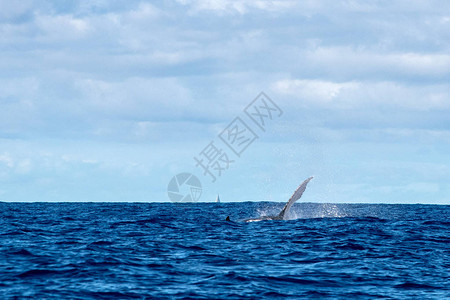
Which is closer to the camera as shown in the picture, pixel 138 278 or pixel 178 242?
pixel 138 278

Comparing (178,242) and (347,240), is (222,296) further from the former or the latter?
(347,240)

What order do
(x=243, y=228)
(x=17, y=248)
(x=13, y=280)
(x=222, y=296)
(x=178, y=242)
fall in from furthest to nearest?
(x=243, y=228) → (x=178, y=242) → (x=17, y=248) → (x=13, y=280) → (x=222, y=296)

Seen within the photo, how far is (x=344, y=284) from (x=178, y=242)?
11.0 m

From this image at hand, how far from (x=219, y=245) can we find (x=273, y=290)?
9.71m

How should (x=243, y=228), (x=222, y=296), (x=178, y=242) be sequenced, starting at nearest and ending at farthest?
(x=222, y=296)
(x=178, y=242)
(x=243, y=228)

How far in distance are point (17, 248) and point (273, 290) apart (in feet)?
41.9

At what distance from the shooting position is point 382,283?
1805 centimetres

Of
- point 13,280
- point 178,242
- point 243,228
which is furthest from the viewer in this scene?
point 243,228

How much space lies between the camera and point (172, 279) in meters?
18.1

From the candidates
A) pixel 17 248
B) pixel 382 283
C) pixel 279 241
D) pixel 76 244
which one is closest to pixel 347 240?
pixel 279 241

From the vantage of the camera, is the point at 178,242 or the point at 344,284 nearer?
the point at 344,284

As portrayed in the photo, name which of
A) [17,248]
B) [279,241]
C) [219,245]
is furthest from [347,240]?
[17,248]

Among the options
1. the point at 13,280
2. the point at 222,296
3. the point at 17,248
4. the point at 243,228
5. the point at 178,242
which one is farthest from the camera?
the point at 243,228

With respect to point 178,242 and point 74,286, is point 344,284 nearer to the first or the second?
point 74,286
